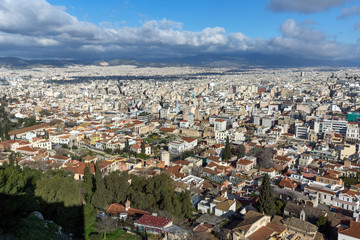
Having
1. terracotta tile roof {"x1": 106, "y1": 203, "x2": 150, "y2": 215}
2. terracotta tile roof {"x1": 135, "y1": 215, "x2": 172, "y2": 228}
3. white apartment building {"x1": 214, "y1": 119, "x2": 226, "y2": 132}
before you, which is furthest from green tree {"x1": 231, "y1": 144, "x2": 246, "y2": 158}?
terracotta tile roof {"x1": 135, "y1": 215, "x2": 172, "y2": 228}

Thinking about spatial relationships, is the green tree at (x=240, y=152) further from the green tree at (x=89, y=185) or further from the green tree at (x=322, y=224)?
the green tree at (x=89, y=185)

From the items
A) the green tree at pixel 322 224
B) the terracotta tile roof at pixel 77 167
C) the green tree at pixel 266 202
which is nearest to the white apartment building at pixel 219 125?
the terracotta tile roof at pixel 77 167

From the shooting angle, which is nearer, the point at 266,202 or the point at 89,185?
the point at 266,202

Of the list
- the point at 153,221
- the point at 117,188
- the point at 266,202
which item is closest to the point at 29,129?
the point at 117,188

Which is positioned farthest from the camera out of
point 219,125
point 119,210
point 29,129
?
point 219,125

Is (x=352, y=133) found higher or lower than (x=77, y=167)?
lower

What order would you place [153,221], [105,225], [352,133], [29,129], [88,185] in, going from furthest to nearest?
1. [29,129]
2. [352,133]
3. [88,185]
4. [153,221]
5. [105,225]

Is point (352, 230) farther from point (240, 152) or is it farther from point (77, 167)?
point (77, 167)

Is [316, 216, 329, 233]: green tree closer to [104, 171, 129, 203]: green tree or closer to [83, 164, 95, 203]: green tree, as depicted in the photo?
[104, 171, 129, 203]: green tree

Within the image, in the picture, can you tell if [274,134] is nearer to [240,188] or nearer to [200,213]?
[240,188]

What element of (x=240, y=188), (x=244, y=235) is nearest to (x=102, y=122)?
(x=240, y=188)
